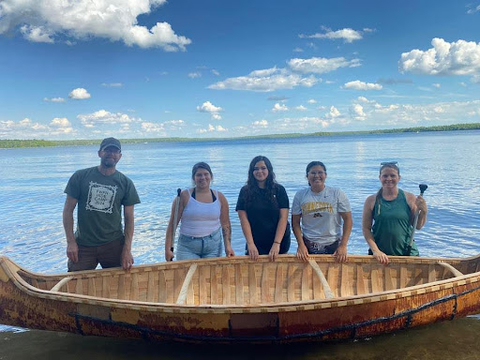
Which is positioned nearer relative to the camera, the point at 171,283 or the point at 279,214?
the point at 279,214

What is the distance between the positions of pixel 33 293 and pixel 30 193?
2142 centimetres

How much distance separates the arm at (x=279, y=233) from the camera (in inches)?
217

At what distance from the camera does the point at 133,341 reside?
549cm

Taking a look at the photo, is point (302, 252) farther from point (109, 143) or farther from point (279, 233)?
point (109, 143)

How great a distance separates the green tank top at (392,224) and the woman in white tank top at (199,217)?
7.03ft

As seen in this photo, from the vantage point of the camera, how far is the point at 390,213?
5422 millimetres

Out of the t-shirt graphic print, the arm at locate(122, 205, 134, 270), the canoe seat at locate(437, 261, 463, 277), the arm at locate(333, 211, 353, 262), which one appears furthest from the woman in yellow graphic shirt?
the t-shirt graphic print

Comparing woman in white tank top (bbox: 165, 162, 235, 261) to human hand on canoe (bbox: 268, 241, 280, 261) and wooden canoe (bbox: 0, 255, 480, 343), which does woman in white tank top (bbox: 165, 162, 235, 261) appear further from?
human hand on canoe (bbox: 268, 241, 280, 261)

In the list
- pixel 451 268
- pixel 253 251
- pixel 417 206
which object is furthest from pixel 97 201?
pixel 451 268

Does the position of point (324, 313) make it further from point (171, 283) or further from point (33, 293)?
point (33, 293)

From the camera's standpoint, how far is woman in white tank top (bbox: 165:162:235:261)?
17.6 feet

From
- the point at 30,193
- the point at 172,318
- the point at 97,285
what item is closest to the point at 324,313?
the point at 172,318

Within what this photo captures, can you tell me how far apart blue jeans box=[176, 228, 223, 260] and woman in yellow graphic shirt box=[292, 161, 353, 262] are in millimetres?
1170

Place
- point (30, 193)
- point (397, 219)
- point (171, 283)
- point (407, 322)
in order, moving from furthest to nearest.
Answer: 1. point (30, 193)
2. point (171, 283)
3. point (397, 219)
4. point (407, 322)
